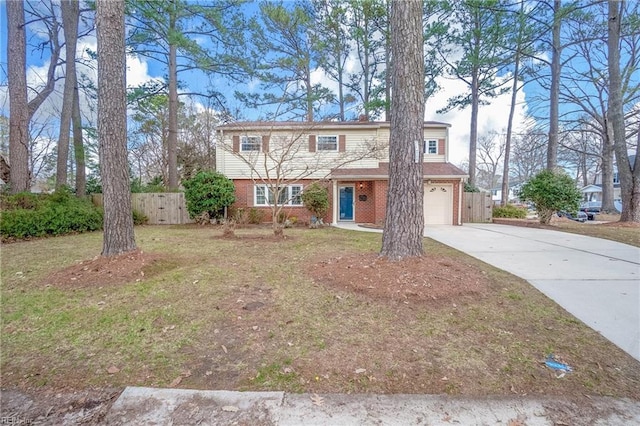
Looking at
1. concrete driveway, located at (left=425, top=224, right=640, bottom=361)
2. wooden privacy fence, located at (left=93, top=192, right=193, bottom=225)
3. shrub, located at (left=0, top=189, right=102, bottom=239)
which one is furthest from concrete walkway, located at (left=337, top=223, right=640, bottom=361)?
shrub, located at (left=0, top=189, right=102, bottom=239)

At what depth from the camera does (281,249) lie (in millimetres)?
6820

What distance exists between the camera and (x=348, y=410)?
6.08 ft

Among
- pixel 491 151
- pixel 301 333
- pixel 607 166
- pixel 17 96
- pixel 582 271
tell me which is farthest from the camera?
pixel 491 151

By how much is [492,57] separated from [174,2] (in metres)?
15.4

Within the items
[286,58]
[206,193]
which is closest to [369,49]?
[286,58]

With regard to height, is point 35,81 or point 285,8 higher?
point 285,8

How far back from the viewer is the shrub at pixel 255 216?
13.3m

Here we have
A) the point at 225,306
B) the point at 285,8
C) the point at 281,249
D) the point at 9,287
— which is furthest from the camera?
the point at 285,8

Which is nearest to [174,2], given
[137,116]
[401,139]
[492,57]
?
[137,116]

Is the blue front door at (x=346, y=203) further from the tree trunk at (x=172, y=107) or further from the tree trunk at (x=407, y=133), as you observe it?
the tree trunk at (x=407, y=133)

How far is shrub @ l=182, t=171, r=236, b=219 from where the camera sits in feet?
40.2

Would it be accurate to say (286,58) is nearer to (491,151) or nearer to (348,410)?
(348,410)

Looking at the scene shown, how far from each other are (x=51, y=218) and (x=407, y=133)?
36.7 ft

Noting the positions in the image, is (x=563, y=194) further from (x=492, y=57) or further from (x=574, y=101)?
(x=574, y=101)
